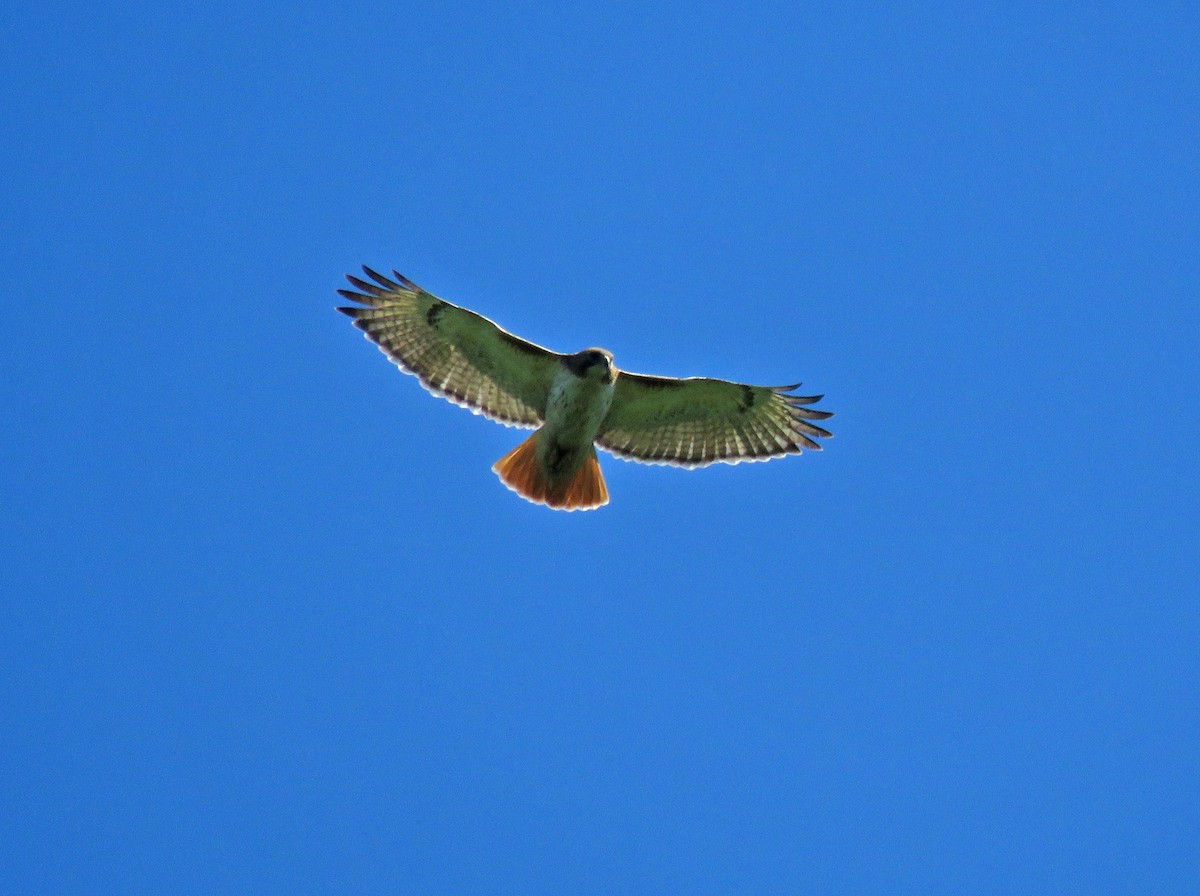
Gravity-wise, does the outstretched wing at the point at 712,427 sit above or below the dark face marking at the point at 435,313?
above

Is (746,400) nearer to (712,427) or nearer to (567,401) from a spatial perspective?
(712,427)

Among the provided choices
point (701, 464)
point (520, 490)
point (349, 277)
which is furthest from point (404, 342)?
point (701, 464)

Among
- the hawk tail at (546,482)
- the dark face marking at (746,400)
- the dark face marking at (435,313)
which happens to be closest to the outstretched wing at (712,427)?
the dark face marking at (746,400)

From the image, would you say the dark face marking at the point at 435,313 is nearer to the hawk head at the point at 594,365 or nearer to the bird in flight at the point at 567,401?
the bird in flight at the point at 567,401

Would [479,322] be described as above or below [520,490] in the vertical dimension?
above

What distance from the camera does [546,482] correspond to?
13.1 meters

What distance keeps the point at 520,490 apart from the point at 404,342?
202 cm

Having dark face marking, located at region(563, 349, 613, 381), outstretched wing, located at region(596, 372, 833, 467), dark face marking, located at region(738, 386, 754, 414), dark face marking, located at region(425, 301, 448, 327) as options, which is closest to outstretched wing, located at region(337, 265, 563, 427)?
dark face marking, located at region(425, 301, 448, 327)

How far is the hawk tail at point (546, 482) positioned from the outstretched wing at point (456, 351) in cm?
65

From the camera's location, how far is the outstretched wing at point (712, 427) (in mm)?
13617

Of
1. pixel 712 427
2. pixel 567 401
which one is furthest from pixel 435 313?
pixel 712 427

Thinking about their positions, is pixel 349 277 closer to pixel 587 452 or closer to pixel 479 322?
pixel 479 322

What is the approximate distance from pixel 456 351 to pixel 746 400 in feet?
10.1

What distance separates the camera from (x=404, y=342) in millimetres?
13570
